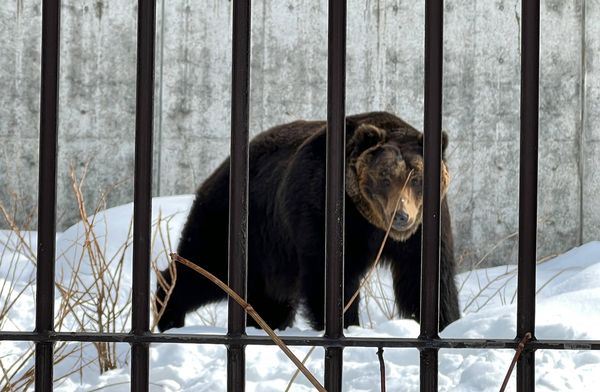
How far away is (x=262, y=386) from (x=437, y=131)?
3.72 feet

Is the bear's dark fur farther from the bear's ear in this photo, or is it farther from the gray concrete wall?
the gray concrete wall

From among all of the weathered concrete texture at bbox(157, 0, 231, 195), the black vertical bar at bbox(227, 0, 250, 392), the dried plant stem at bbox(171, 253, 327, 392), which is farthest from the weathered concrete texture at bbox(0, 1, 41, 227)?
the dried plant stem at bbox(171, 253, 327, 392)

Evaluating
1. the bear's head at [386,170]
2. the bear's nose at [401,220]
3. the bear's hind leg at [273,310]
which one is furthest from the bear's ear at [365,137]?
the bear's hind leg at [273,310]

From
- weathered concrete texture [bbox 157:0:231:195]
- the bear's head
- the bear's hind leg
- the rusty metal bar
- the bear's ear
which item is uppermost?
weathered concrete texture [bbox 157:0:231:195]

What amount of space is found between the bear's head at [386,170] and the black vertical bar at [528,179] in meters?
2.78

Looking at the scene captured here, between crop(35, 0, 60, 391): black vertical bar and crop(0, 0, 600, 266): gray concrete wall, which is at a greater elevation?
crop(0, 0, 600, 266): gray concrete wall

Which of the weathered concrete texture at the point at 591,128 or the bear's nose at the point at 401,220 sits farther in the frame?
the weathered concrete texture at the point at 591,128

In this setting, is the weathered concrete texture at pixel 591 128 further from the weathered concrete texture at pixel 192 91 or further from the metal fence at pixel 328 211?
the metal fence at pixel 328 211

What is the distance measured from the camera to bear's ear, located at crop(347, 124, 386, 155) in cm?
433

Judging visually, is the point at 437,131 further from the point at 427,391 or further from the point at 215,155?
the point at 215,155

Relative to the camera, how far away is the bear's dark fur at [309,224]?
4.23 metres

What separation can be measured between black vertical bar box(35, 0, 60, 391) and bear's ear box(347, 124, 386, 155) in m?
2.99

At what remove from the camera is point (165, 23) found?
8.77 m

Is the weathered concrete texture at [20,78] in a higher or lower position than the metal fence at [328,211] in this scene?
higher
